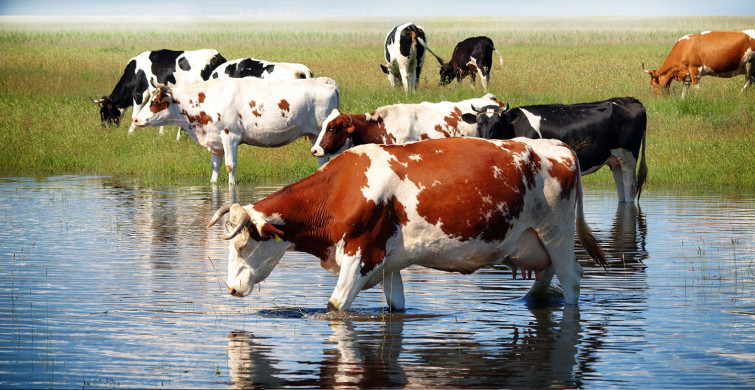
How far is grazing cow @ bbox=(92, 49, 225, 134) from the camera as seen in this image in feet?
89.7

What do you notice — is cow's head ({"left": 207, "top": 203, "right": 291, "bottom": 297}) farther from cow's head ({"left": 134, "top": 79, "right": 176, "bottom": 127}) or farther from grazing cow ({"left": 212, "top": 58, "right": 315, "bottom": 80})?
grazing cow ({"left": 212, "top": 58, "right": 315, "bottom": 80})

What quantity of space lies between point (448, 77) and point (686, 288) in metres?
26.6

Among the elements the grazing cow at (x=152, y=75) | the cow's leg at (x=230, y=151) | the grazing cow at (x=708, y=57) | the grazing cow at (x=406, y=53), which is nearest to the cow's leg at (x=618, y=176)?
the cow's leg at (x=230, y=151)

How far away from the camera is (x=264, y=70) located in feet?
81.4

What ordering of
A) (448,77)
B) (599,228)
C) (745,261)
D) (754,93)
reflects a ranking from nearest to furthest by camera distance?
(745,261)
(599,228)
(754,93)
(448,77)

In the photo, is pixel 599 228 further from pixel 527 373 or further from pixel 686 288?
pixel 527 373

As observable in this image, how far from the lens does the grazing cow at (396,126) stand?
17.0 m

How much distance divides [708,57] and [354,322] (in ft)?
85.6

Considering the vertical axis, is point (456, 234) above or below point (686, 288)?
above

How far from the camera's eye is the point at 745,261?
12.1 metres

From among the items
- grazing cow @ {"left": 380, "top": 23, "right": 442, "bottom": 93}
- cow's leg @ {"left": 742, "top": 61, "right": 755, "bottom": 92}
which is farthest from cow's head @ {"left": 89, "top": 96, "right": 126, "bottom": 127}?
cow's leg @ {"left": 742, "top": 61, "right": 755, "bottom": 92}

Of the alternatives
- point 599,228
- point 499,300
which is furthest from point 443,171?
point 599,228

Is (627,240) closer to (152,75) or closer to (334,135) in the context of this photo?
(334,135)

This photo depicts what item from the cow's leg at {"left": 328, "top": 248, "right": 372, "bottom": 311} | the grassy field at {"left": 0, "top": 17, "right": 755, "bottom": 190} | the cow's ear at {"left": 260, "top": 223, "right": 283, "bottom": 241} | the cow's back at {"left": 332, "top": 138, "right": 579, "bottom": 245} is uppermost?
the cow's back at {"left": 332, "top": 138, "right": 579, "bottom": 245}
